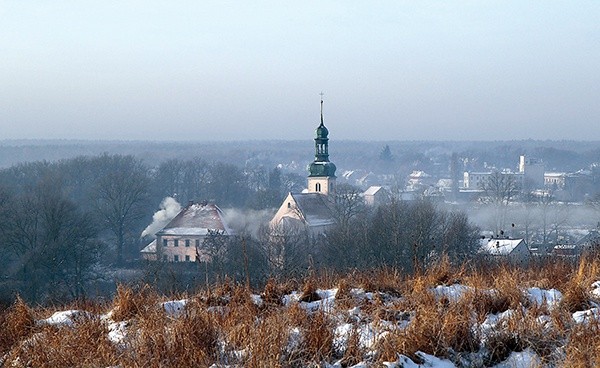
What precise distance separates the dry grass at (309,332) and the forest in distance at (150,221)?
3.29 ft

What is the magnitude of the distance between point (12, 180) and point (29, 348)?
62.6 metres

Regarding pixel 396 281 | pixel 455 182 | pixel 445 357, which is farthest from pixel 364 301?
pixel 455 182

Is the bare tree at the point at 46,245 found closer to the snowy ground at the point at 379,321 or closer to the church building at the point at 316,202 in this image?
the church building at the point at 316,202

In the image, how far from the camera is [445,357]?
5.03 metres

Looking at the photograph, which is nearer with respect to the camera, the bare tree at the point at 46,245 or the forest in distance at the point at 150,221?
the forest in distance at the point at 150,221

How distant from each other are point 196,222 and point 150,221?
14.5 m

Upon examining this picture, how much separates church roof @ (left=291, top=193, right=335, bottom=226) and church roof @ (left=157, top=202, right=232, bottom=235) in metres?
5.35

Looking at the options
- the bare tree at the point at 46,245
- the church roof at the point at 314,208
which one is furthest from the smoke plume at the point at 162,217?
the bare tree at the point at 46,245

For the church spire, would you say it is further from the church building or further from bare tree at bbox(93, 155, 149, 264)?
bare tree at bbox(93, 155, 149, 264)

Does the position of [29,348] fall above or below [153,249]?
above

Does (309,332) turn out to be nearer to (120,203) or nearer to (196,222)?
(196,222)

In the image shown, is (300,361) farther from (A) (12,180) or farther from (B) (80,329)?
(A) (12,180)

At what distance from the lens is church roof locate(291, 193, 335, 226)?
167ft

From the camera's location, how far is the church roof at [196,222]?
5088 centimetres
